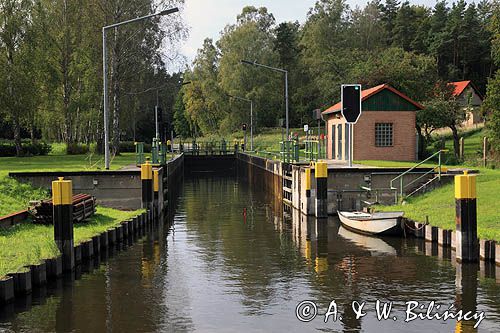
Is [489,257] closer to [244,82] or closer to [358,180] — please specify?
[358,180]

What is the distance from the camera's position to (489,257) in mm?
17469

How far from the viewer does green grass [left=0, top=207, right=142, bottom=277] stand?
592 inches

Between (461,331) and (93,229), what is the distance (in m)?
12.3

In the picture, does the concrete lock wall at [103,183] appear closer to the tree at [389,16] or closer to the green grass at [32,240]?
the green grass at [32,240]

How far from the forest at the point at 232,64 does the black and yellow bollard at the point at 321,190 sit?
1940 cm

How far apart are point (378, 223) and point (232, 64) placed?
71.1 m

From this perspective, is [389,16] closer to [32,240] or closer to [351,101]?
[351,101]

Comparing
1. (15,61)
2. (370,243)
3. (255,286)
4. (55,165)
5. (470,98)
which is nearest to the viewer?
(255,286)

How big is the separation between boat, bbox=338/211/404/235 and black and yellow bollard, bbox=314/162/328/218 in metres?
3.19

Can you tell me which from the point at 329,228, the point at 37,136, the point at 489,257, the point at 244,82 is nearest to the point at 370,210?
the point at 329,228

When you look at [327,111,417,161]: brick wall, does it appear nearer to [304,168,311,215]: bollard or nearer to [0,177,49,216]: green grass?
[304,168,311,215]: bollard

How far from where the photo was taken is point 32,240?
58.2 ft

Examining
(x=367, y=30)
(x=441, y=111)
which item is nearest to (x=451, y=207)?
(x=441, y=111)

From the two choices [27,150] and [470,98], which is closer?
[27,150]
